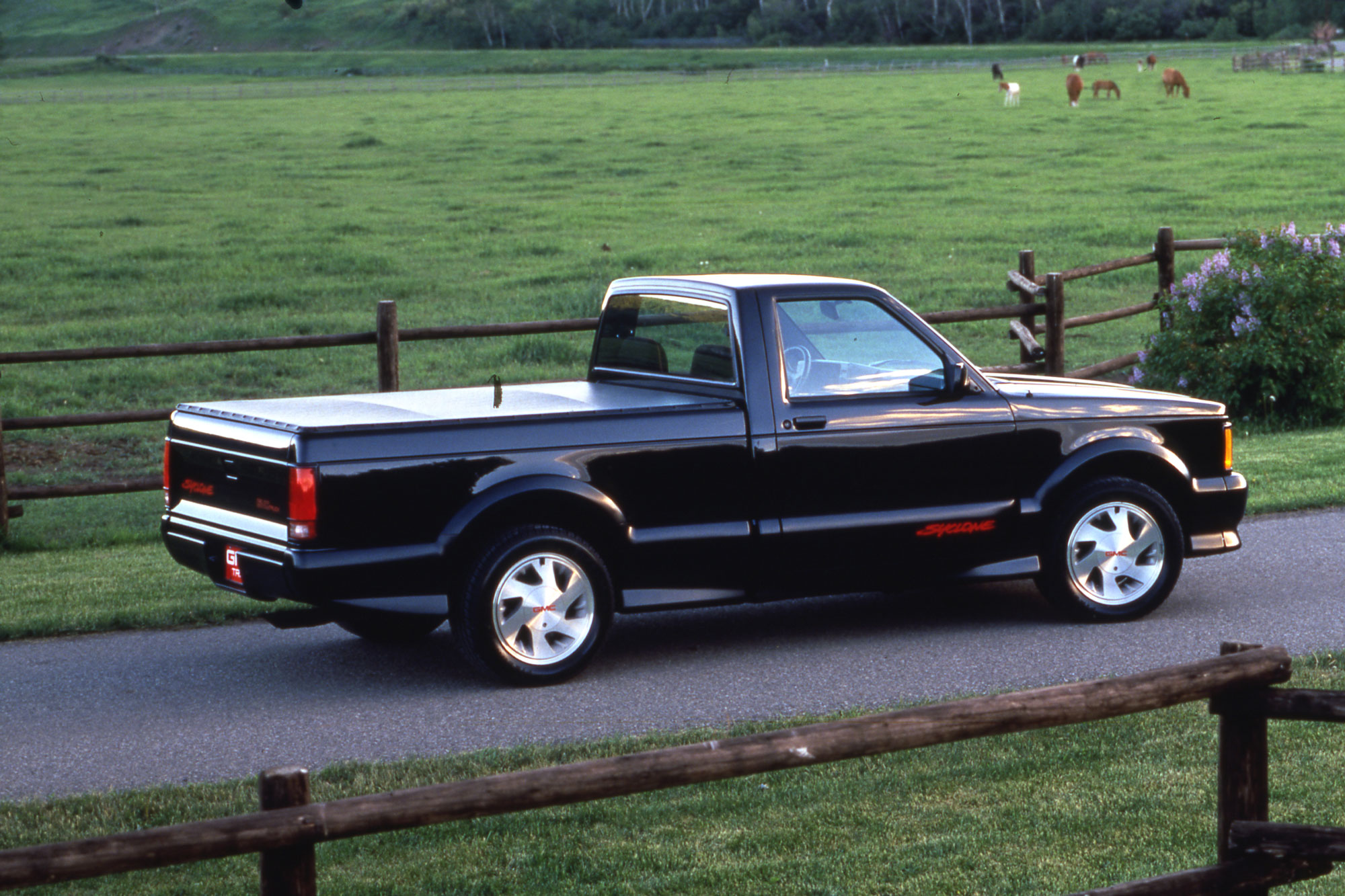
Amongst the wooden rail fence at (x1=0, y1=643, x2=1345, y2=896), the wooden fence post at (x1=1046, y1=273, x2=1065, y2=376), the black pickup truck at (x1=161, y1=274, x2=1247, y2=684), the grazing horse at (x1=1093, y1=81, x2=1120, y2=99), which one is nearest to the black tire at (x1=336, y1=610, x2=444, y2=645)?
the black pickup truck at (x1=161, y1=274, x2=1247, y2=684)

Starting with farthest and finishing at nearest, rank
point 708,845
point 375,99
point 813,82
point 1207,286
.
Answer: point 813,82 < point 375,99 < point 1207,286 < point 708,845

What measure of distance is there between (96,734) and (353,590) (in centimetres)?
114

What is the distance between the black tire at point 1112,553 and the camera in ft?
27.1

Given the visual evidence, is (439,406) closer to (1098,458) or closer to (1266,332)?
(1098,458)

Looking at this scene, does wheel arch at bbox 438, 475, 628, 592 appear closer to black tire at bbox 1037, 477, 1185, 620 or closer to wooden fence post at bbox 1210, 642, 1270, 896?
black tire at bbox 1037, 477, 1185, 620

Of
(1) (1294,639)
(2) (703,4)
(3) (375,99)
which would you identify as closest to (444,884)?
(1) (1294,639)

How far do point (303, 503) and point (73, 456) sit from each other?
9.33 meters

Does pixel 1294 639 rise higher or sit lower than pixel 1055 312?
lower

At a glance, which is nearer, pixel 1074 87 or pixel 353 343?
pixel 353 343

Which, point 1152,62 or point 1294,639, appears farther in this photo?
point 1152,62

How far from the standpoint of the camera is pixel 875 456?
26.1ft

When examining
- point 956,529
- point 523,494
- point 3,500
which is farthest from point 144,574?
point 956,529

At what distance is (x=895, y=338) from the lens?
26.6ft

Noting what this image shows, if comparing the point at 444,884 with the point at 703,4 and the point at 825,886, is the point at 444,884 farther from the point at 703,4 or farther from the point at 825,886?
the point at 703,4
